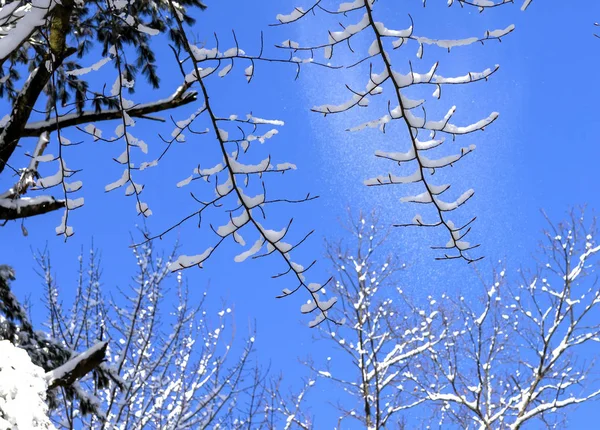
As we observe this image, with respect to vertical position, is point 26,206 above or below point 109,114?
below

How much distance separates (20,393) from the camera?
9.42 feet

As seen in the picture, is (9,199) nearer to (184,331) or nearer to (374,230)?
(184,331)

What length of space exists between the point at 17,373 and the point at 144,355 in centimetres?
651

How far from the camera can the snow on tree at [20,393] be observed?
2.76 metres

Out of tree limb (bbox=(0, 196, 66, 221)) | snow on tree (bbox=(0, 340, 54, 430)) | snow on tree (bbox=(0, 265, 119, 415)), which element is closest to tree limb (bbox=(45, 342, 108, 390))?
snow on tree (bbox=(0, 265, 119, 415))

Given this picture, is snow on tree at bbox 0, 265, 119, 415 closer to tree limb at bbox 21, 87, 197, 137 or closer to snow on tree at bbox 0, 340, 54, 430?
tree limb at bbox 21, 87, 197, 137

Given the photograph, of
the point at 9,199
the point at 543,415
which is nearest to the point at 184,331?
the point at 9,199

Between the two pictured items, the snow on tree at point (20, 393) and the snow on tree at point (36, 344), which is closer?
the snow on tree at point (20, 393)

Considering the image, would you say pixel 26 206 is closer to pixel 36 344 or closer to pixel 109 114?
pixel 109 114

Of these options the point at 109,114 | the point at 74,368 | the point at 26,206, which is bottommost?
the point at 74,368

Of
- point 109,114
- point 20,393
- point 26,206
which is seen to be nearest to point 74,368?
point 26,206

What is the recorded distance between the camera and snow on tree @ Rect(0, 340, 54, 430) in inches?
108

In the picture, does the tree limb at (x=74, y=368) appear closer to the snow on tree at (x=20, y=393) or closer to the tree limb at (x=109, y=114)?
the snow on tree at (x=20, y=393)

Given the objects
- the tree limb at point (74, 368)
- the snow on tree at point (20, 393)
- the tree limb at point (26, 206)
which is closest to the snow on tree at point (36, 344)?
the tree limb at point (74, 368)
